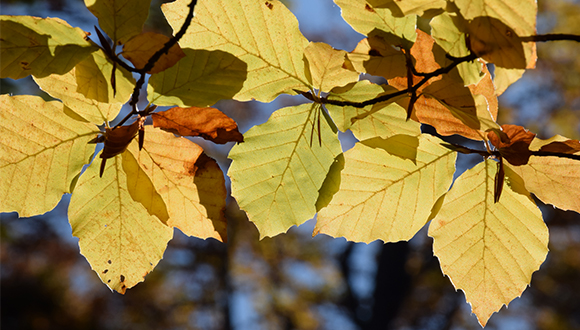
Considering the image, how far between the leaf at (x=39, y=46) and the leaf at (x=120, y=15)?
0.9 inches

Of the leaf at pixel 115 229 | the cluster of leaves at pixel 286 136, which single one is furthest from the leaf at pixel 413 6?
the leaf at pixel 115 229

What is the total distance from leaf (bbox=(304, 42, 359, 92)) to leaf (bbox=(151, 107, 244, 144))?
0.10 meters

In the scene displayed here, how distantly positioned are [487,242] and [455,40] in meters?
0.27

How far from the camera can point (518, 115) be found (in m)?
6.32

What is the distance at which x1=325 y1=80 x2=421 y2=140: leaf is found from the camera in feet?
1.38

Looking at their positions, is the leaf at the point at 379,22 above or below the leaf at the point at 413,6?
below

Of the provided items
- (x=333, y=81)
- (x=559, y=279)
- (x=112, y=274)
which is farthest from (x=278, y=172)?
(x=559, y=279)

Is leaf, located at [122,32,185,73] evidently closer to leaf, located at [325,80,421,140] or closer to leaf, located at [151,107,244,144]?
leaf, located at [151,107,244,144]

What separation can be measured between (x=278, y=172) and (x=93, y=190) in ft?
0.73

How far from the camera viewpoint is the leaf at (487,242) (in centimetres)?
48

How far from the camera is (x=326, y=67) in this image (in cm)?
41

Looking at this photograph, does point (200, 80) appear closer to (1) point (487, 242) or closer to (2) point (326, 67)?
(2) point (326, 67)

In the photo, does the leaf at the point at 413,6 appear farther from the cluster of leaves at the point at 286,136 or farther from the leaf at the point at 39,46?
the leaf at the point at 39,46

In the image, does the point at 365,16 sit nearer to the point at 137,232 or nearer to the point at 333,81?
the point at 333,81
